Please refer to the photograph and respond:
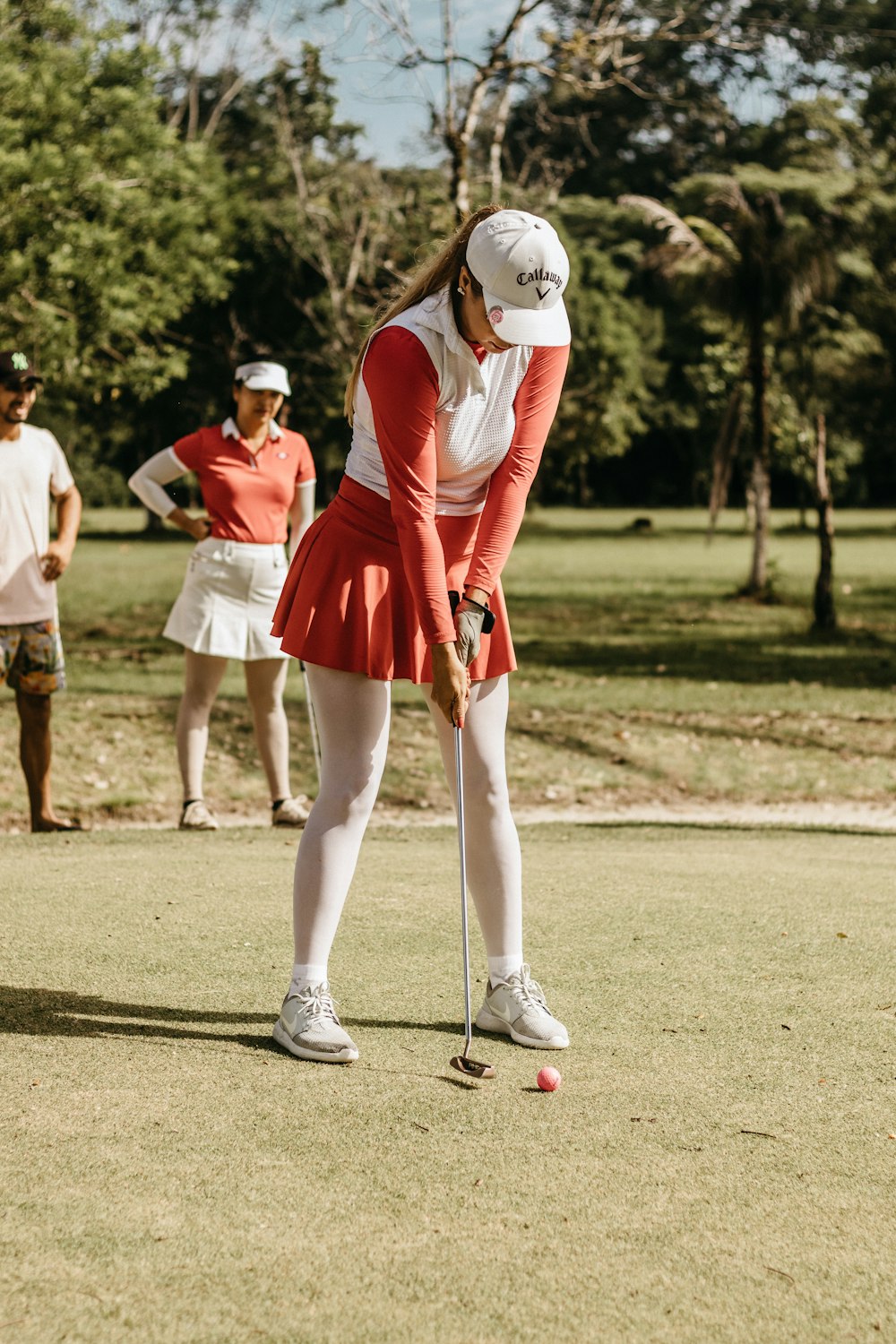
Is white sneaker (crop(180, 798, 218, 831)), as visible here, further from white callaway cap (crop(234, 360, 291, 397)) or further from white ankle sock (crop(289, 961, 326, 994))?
white ankle sock (crop(289, 961, 326, 994))

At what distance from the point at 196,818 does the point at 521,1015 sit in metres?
4.23

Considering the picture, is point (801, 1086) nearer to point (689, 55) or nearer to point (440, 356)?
point (440, 356)

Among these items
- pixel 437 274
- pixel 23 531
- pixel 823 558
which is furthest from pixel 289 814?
pixel 823 558

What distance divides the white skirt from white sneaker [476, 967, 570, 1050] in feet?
12.9

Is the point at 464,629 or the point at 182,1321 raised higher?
the point at 464,629

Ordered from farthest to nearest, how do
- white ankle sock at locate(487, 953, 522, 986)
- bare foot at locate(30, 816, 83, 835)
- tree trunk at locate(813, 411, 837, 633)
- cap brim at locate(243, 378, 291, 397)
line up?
tree trunk at locate(813, 411, 837, 633) → bare foot at locate(30, 816, 83, 835) → cap brim at locate(243, 378, 291, 397) → white ankle sock at locate(487, 953, 522, 986)

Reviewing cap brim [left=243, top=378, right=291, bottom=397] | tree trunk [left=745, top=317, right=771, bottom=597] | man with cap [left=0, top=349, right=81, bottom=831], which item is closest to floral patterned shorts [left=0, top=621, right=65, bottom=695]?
man with cap [left=0, top=349, right=81, bottom=831]

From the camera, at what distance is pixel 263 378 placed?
7.64 metres

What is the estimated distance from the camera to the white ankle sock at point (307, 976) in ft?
12.9

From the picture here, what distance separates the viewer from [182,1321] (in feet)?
8.36

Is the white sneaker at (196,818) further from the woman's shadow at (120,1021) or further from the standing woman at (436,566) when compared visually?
the standing woman at (436,566)

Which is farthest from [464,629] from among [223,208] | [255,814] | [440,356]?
[223,208]

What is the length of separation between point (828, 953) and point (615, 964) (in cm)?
75

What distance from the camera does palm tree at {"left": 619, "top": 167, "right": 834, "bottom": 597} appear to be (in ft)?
83.6
